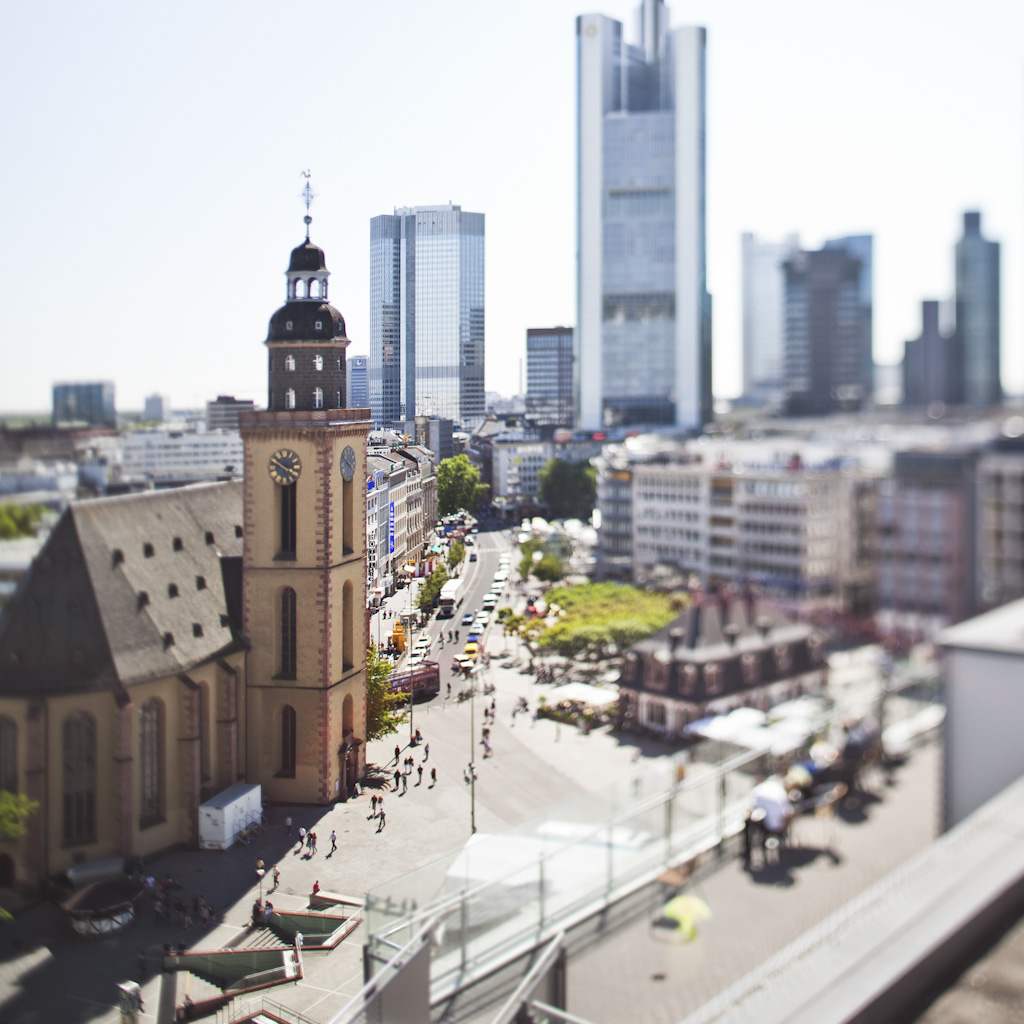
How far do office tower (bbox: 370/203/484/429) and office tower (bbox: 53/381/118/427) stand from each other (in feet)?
5.22

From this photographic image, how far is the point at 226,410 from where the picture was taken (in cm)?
541

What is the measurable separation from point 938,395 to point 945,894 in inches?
74.2

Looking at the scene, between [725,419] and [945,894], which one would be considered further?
[725,419]

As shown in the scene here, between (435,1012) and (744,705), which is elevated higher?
(744,705)

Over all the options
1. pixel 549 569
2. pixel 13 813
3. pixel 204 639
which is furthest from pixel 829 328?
pixel 204 639

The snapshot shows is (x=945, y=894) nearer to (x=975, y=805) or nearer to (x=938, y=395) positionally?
(x=975, y=805)

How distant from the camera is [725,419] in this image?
4.32 m

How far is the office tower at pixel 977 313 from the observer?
412cm

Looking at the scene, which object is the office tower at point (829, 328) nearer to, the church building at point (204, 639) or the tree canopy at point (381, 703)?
the church building at point (204, 639)

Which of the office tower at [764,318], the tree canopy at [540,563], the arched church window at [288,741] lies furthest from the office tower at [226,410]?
the office tower at [764,318]

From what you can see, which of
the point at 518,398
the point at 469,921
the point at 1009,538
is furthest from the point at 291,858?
the point at 1009,538

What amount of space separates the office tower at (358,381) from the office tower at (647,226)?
146 centimetres

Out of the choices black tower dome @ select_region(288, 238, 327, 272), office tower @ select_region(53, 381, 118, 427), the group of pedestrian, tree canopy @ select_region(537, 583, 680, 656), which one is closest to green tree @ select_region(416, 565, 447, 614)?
tree canopy @ select_region(537, 583, 680, 656)

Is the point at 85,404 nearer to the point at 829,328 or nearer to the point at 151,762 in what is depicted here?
the point at 151,762
